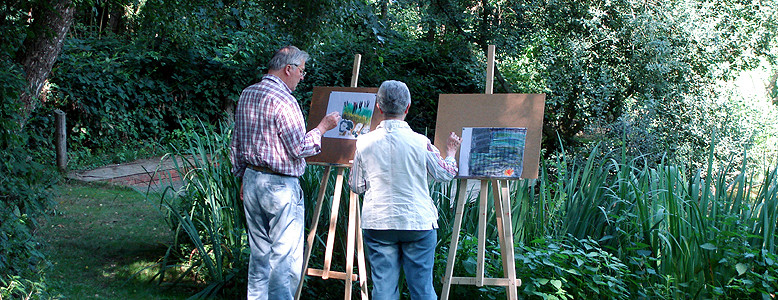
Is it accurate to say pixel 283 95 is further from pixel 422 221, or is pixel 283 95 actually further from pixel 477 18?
pixel 477 18

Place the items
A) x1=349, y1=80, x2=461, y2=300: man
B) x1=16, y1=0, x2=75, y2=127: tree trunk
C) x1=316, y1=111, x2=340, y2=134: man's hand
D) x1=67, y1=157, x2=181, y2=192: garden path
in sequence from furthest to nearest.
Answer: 1. x1=67, y1=157, x2=181, y2=192: garden path
2. x1=16, y1=0, x2=75, y2=127: tree trunk
3. x1=316, y1=111, x2=340, y2=134: man's hand
4. x1=349, y1=80, x2=461, y2=300: man

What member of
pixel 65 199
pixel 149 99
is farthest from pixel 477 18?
pixel 65 199

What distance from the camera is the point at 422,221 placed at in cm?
278

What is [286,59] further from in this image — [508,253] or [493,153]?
[508,253]

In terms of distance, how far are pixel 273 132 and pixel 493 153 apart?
3.74 feet

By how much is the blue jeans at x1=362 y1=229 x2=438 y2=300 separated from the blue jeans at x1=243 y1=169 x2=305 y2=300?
1.68 ft

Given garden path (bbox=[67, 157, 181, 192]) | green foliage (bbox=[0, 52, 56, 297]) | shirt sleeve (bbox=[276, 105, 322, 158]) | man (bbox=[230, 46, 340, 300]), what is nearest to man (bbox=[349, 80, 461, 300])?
shirt sleeve (bbox=[276, 105, 322, 158])

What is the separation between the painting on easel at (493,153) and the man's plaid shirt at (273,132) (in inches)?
32.5

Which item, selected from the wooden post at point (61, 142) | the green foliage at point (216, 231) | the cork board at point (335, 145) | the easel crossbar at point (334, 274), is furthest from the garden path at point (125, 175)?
the easel crossbar at point (334, 274)

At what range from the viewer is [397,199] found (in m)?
2.79

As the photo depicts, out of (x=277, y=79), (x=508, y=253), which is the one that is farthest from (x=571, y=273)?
(x=277, y=79)

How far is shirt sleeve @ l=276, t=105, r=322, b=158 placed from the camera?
3141 millimetres

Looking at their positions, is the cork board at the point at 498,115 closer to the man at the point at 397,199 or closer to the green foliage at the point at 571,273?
the green foliage at the point at 571,273

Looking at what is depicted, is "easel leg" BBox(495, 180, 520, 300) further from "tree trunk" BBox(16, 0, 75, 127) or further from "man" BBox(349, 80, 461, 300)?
"tree trunk" BBox(16, 0, 75, 127)
